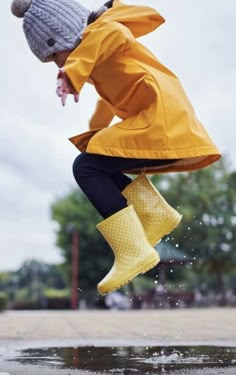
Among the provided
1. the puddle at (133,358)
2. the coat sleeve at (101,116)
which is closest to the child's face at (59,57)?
the coat sleeve at (101,116)

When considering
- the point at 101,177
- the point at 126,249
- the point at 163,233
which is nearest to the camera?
the point at 126,249

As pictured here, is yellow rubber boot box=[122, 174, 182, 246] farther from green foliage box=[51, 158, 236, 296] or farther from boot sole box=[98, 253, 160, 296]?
green foliage box=[51, 158, 236, 296]

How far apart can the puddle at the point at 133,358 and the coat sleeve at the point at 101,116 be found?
1478 mm

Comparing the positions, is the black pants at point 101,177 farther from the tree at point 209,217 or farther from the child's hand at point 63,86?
the tree at point 209,217

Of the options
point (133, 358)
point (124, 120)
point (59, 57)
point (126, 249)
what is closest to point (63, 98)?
point (124, 120)

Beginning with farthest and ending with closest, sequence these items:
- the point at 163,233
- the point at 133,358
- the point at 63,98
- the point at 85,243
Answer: the point at 85,243 → the point at 133,358 → the point at 163,233 → the point at 63,98

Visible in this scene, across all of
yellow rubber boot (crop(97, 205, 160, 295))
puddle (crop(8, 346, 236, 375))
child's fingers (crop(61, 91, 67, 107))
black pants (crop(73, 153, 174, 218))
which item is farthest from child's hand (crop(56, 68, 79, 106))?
puddle (crop(8, 346, 236, 375))

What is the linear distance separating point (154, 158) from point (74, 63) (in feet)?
2.09

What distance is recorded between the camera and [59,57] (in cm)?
360

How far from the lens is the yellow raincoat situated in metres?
3.22

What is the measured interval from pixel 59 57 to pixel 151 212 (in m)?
1.03

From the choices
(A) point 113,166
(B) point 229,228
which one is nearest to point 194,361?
(A) point 113,166

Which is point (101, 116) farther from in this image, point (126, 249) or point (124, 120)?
point (126, 249)

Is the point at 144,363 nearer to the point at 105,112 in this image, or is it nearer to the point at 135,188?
the point at 135,188
